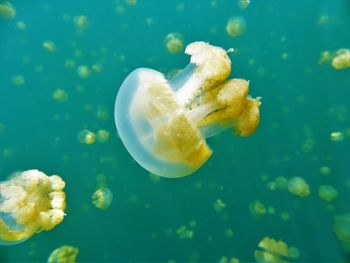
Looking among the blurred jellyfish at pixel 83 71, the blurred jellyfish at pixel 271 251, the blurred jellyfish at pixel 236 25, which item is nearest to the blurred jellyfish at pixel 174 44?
the blurred jellyfish at pixel 236 25

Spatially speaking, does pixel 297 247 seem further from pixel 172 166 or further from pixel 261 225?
pixel 172 166

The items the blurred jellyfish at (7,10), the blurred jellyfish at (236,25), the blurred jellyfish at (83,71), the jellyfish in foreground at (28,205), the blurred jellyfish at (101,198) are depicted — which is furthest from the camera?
the blurred jellyfish at (83,71)

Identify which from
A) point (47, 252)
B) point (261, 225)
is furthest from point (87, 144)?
point (261, 225)

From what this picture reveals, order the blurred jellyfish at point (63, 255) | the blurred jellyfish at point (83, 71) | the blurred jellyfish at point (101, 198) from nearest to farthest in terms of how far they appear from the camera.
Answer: the blurred jellyfish at point (63, 255), the blurred jellyfish at point (101, 198), the blurred jellyfish at point (83, 71)

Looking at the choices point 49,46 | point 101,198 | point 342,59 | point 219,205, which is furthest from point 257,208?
point 49,46

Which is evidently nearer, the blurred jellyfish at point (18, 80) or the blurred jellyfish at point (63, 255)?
the blurred jellyfish at point (63, 255)

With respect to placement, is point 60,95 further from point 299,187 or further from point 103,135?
point 299,187

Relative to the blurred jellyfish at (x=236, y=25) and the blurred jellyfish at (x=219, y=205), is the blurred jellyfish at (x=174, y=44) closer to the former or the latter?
the blurred jellyfish at (x=236, y=25)
